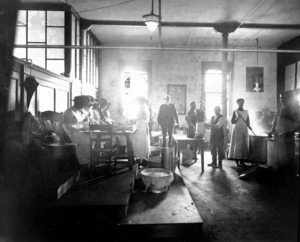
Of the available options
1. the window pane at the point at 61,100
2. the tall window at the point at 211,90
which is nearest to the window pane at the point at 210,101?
the tall window at the point at 211,90

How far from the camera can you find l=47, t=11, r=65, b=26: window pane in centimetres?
809

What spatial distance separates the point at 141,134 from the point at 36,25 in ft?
17.0

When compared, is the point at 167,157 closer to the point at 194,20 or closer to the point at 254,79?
the point at 194,20

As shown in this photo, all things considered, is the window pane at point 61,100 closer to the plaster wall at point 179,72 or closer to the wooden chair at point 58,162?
the wooden chair at point 58,162

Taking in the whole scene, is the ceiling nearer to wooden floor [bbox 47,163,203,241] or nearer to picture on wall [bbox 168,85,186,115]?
picture on wall [bbox 168,85,186,115]

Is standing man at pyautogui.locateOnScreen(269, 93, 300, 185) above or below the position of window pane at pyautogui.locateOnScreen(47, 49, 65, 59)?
below

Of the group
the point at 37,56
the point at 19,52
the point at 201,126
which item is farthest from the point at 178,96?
the point at 19,52

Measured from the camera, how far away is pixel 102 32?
35.8ft

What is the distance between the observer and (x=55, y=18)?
812cm

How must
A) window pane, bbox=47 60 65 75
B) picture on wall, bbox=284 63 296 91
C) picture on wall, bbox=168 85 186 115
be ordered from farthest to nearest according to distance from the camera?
1. picture on wall, bbox=168 85 186 115
2. picture on wall, bbox=284 63 296 91
3. window pane, bbox=47 60 65 75

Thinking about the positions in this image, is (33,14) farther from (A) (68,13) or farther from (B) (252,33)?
(B) (252,33)

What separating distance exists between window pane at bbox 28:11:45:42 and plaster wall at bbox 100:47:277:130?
381 centimetres

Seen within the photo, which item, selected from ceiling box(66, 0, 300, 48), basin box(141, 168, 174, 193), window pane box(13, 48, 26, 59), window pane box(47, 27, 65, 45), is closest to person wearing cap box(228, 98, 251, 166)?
ceiling box(66, 0, 300, 48)

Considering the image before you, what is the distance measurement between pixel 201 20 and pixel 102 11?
3548mm
